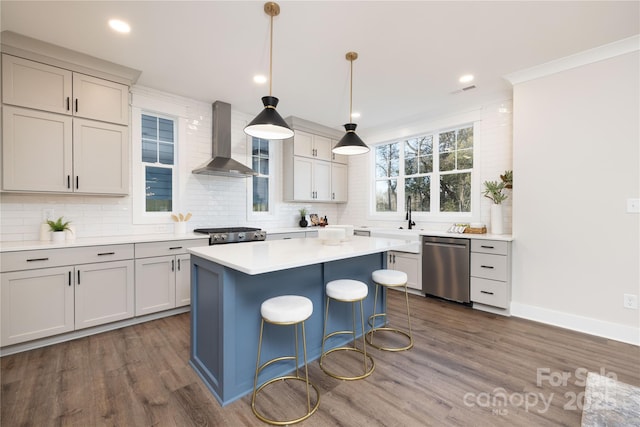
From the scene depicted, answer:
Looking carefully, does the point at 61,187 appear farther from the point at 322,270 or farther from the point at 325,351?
the point at 325,351

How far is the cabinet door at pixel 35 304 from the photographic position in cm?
240

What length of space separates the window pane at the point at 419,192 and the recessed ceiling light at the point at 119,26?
4315mm

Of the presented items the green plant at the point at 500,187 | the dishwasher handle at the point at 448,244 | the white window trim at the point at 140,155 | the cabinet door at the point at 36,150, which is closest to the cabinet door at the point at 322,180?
the dishwasher handle at the point at 448,244

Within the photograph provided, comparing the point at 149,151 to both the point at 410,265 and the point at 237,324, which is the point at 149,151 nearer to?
the point at 237,324

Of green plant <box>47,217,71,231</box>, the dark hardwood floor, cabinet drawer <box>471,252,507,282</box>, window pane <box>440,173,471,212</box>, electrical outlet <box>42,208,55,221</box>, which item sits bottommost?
the dark hardwood floor

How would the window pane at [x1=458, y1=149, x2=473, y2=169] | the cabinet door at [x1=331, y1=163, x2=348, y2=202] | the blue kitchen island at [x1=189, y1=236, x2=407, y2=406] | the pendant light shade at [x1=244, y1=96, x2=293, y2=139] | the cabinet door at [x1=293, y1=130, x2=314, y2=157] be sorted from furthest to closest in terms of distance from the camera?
the cabinet door at [x1=331, y1=163, x2=348, y2=202] → the cabinet door at [x1=293, y1=130, x2=314, y2=157] → the window pane at [x1=458, y1=149, x2=473, y2=169] → the pendant light shade at [x1=244, y1=96, x2=293, y2=139] → the blue kitchen island at [x1=189, y1=236, x2=407, y2=406]

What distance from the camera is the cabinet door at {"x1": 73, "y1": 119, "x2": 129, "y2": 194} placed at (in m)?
2.94

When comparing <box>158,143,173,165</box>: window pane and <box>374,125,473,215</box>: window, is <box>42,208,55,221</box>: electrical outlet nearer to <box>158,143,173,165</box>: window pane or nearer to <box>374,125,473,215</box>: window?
<box>158,143,173,165</box>: window pane

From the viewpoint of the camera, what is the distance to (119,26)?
2432 millimetres

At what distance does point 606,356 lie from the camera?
2.44m

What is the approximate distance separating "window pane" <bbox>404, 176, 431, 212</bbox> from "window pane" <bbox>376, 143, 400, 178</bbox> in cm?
37

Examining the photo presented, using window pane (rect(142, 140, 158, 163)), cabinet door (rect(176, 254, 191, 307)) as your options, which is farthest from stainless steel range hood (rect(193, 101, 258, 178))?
cabinet door (rect(176, 254, 191, 307))

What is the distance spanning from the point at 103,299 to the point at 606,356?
15.4 ft

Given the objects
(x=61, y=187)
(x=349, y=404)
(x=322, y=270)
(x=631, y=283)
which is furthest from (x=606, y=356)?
(x=61, y=187)
